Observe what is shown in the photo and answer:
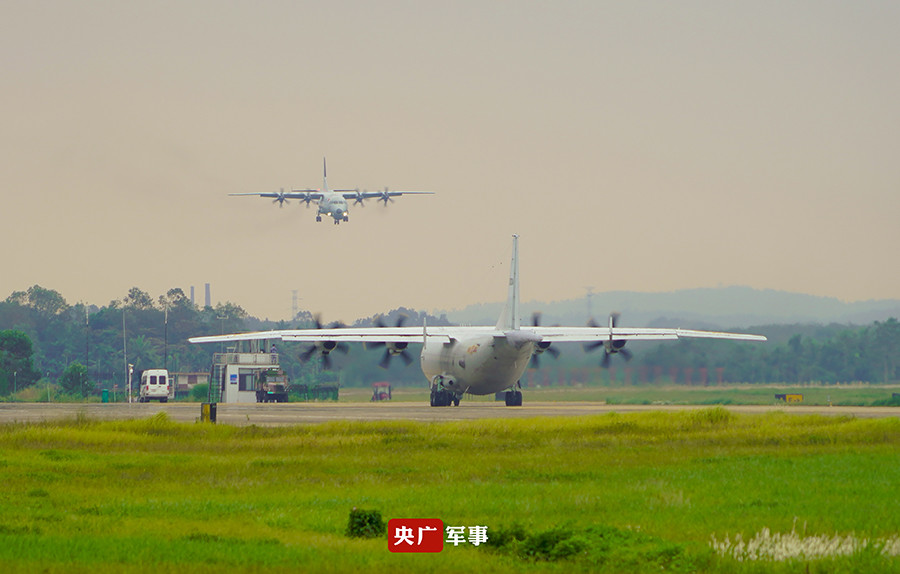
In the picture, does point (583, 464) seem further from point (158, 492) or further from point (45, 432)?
point (45, 432)

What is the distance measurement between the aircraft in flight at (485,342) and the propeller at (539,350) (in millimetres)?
103

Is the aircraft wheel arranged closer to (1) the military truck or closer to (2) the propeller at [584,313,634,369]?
(2) the propeller at [584,313,634,369]

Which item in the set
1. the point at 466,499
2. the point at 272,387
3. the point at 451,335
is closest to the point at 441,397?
the point at 451,335

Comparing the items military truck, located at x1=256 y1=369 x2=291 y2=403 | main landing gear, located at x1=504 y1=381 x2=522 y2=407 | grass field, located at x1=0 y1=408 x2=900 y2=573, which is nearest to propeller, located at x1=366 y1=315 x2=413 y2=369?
main landing gear, located at x1=504 y1=381 x2=522 y2=407

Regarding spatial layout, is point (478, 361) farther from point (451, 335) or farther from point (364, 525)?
point (364, 525)

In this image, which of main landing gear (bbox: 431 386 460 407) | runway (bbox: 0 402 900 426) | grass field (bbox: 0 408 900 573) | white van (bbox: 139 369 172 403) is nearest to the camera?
grass field (bbox: 0 408 900 573)

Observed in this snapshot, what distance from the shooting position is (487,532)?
1479cm

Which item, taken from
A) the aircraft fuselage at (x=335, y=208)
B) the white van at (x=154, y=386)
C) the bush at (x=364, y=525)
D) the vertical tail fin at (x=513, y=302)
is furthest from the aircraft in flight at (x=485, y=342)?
the aircraft fuselage at (x=335, y=208)

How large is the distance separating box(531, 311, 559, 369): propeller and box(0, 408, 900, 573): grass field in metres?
31.6

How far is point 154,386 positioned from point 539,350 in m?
44.7

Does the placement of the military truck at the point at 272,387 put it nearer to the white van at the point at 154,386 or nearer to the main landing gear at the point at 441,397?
the white van at the point at 154,386

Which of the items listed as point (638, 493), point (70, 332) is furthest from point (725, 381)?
point (70, 332)

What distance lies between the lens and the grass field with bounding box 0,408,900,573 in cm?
1312

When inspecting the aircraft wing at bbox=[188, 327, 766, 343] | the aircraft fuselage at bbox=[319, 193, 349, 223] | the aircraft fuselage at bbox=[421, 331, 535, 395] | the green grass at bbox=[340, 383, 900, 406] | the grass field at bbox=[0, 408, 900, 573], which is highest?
the aircraft fuselage at bbox=[319, 193, 349, 223]
